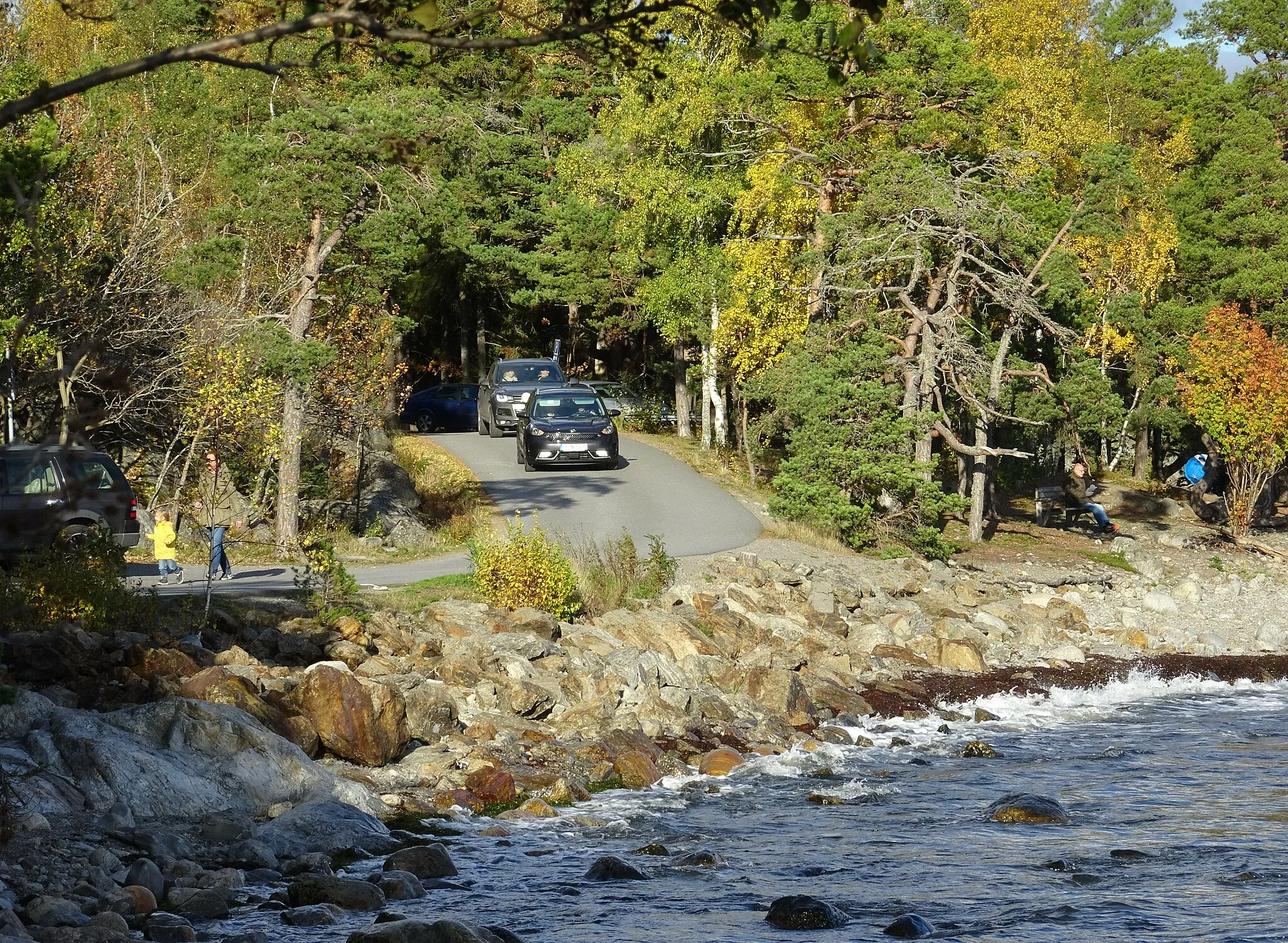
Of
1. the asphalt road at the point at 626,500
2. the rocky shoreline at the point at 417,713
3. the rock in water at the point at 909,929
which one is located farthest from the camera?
the asphalt road at the point at 626,500

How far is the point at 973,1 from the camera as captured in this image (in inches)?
1994

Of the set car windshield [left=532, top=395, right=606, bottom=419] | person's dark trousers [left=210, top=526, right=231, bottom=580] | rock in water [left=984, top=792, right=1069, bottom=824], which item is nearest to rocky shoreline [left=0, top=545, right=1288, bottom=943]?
person's dark trousers [left=210, top=526, right=231, bottom=580]

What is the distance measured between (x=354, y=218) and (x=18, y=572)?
10877 millimetres

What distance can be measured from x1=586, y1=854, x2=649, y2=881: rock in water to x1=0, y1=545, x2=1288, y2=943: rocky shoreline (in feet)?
0.10

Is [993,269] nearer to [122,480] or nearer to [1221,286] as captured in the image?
[1221,286]

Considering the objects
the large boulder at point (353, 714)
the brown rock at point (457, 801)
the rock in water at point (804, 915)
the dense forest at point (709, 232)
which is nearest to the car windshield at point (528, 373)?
the dense forest at point (709, 232)

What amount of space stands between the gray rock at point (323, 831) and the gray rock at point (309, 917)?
1581 millimetres

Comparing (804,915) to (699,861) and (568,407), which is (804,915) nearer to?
(699,861)

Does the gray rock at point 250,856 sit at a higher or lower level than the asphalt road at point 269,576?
lower

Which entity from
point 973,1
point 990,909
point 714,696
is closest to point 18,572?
point 714,696

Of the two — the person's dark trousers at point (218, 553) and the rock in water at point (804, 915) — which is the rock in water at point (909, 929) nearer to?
the rock in water at point (804, 915)

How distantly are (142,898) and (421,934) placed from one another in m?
2.26

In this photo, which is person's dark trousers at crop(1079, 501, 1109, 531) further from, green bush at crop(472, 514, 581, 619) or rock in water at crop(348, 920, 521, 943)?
rock in water at crop(348, 920, 521, 943)

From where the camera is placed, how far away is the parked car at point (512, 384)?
39.1 metres
